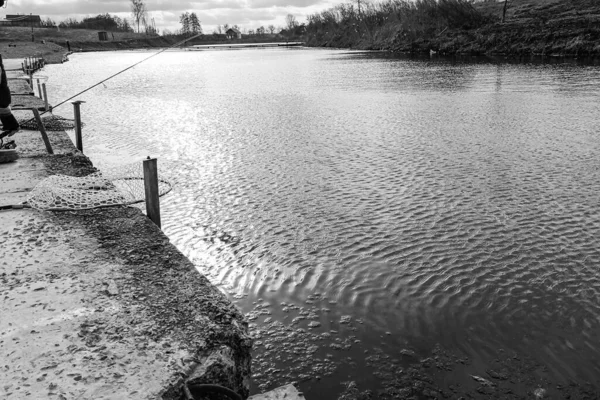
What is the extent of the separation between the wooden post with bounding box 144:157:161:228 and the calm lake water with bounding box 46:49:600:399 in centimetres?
106

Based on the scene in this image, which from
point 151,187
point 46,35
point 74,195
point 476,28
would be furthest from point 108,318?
point 46,35

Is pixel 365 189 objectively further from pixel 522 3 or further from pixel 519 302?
pixel 522 3

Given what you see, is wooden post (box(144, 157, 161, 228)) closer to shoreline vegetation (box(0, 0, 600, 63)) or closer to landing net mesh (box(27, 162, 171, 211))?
landing net mesh (box(27, 162, 171, 211))

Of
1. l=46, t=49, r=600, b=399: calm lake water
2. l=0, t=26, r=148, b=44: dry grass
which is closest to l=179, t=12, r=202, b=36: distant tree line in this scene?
l=0, t=26, r=148, b=44: dry grass

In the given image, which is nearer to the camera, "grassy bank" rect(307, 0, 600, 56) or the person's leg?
the person's leg

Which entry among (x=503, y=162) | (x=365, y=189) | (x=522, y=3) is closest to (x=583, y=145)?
(x=503, y=162)

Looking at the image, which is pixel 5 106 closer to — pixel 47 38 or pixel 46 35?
pixel 47 38

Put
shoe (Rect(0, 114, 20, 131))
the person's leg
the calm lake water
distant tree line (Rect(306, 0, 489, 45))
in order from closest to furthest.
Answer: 1. the calm lake water
2. the person's leg
3. shoe (Rect(0, 114, 20, 131))
4. distant tree line (Rect(306, 0, 489, 45))

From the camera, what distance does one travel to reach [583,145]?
13867 millimetres

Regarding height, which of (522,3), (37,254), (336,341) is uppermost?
(522,3)

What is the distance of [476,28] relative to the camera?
67.9 meters

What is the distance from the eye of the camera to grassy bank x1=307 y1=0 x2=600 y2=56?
49.6m

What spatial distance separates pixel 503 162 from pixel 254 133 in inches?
300

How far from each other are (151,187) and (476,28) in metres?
69.2
